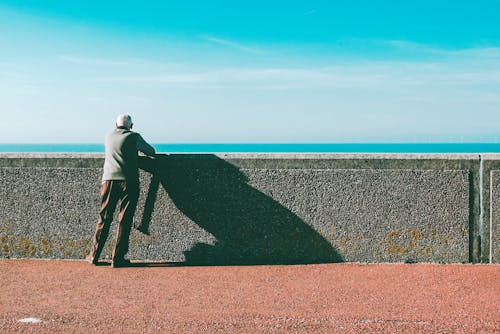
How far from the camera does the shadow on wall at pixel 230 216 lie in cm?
672

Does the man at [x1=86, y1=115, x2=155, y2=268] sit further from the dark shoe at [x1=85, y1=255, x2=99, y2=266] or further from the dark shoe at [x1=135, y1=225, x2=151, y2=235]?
the dark shoe at [x1=135, y1=225, x2=151, y2=235]

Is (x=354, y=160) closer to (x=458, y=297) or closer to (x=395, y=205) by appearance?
(x=395, y=205)

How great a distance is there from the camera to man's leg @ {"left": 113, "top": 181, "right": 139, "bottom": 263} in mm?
6586

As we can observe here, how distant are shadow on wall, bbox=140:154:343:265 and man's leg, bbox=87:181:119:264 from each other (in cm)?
48

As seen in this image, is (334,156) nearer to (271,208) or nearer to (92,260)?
(271,208)

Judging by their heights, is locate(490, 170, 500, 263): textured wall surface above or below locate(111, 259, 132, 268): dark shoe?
above

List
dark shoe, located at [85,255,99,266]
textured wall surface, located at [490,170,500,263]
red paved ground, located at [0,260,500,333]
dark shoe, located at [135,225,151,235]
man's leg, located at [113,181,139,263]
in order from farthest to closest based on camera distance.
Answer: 1. dark shoe, located at [135,225,151,235]
2. dark shoe, located at [85,255,99,266]
3. man's leg, located at [113,181,139,263]
4. textured wall surface, located at [490,170,500,263]
5. red paved ground, located at [0,260,500,333]

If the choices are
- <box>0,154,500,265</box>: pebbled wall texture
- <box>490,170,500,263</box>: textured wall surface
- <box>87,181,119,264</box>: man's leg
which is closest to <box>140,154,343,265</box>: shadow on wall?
<box>0,154,500,265</box>: pebbled wall texture

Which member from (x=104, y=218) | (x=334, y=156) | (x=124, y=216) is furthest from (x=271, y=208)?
(x=104, y=218)

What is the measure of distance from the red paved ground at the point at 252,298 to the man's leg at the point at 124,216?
253mm

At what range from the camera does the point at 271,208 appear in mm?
6762

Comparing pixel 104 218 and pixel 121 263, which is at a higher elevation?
pixel 104 218

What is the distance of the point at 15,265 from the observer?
22.3 ft

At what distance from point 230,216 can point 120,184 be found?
1.50 m
